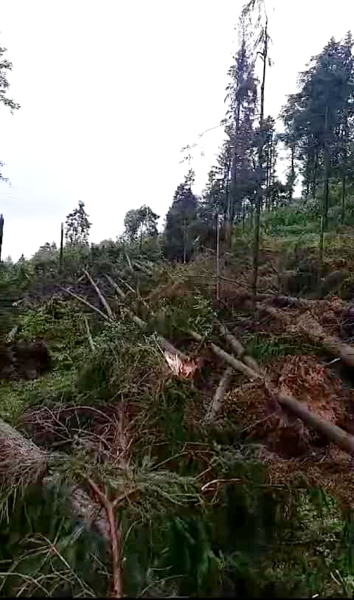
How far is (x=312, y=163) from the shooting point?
Answer: 27.2m

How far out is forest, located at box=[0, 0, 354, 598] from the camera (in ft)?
6.64

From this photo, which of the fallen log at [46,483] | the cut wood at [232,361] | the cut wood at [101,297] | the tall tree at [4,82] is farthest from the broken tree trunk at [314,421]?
the tall tree at [4,82]

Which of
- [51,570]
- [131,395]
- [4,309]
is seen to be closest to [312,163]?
[4,309]

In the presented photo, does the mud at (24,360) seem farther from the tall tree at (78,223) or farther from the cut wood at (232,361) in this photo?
the tall tree at (78,223)

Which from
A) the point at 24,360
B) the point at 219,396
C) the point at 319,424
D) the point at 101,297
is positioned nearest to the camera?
the point at 319,424

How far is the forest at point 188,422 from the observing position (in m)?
2.03

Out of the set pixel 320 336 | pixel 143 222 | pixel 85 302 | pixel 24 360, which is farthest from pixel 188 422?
pixel 143 222

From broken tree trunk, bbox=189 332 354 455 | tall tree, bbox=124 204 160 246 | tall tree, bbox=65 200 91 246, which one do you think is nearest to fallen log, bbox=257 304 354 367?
broken tree trunk, bbox=189 332 354 455

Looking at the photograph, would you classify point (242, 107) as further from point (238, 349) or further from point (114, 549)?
point (114, 549)

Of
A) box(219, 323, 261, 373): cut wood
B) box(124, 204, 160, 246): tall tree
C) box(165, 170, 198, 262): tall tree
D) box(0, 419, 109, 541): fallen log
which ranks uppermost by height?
box(124, 204, 160, 246): tall tree

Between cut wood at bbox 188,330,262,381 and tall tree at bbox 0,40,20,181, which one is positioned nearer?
cut wood at bbox 188,330,262,381

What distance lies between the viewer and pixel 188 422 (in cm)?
425

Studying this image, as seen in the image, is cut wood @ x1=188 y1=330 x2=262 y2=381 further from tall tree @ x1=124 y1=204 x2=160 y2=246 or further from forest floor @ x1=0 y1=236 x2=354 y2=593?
tall tree @ x1=124 y1=204 x2=160 y2=246

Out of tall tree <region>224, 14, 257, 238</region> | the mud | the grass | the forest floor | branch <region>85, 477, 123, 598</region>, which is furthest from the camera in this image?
the mud
